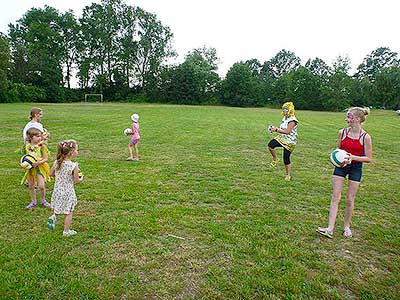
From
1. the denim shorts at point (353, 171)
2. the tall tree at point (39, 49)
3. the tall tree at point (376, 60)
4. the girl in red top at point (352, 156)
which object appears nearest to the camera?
the girl in red top at point (352, 156)

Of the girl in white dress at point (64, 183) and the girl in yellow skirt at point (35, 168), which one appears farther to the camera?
the girl in yellow skirt at point (35, 168)

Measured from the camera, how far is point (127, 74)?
2363 inches

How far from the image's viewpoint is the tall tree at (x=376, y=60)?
7621 cm

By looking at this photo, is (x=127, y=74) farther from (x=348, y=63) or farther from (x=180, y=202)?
(x=180, y=202)

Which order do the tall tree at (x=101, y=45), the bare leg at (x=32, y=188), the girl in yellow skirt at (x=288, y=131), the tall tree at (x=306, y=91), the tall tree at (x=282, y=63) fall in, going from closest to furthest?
the bare leg at (x=32, y=188), the girl in yellow skirt at (x=288, y=131), the tall tree at (x=306, y=91), the tall tree at (x=101, y=45), the tall tree at (x=282, y=63)

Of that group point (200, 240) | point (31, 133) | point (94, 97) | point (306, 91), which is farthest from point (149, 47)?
point (200, 240)

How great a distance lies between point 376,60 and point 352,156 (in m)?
86.6

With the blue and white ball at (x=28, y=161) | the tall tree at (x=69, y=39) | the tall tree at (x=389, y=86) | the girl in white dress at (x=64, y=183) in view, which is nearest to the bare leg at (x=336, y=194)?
the girl in white dress at (x=64, y=183)

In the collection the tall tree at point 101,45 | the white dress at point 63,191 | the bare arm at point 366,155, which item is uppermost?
the tall tree at point 101,45

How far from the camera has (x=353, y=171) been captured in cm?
421

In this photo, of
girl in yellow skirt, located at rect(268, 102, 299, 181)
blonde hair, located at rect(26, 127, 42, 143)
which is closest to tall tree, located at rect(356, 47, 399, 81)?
girl in yellow skirt, located at rect(268, 102, 299, 181)

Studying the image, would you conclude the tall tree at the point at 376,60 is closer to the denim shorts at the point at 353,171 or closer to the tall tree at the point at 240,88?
the tall tree at the point at 240,88

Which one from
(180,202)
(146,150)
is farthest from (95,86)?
(180,202)

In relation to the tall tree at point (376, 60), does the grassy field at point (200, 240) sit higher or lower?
lower
